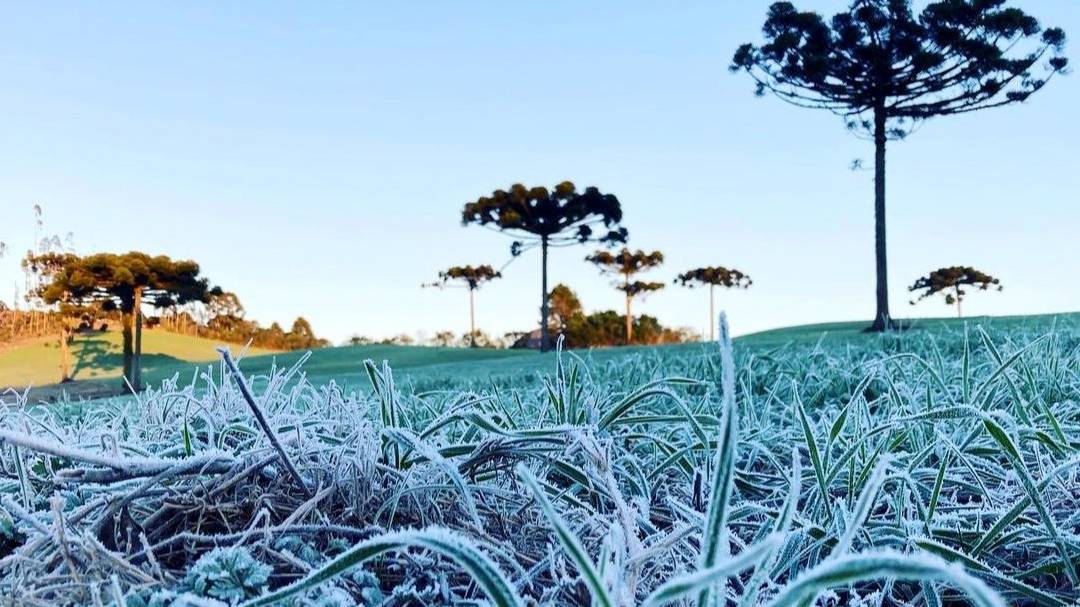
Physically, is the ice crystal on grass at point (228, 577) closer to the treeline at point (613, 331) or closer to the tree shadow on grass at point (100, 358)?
the tree shadow on grass at point (100, 358)

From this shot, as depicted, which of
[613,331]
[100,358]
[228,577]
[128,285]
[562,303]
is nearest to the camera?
[228,577]

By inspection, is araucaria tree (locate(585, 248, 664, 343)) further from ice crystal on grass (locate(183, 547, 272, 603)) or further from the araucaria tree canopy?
ice crystal on grass (locate(183, 547, 272, 603))

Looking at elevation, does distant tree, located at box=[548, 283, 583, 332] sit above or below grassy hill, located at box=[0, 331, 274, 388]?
above

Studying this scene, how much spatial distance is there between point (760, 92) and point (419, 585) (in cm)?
1962

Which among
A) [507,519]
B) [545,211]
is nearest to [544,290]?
[545,211]

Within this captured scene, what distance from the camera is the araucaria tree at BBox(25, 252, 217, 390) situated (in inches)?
811

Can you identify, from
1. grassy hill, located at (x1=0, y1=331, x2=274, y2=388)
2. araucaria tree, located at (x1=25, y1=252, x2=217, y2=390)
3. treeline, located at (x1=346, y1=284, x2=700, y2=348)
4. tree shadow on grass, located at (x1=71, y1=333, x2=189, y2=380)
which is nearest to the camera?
araucaria tree, located at (x1=25, y1=252, x2=217, y2=390)

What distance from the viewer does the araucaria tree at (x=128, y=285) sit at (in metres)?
20.6

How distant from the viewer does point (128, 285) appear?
69.9 feet

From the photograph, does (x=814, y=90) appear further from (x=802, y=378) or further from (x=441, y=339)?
(x=441, y=339)

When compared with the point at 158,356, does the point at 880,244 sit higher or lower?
higher

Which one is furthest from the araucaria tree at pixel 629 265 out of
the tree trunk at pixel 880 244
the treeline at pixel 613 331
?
the tree trunk at pixel 880 244

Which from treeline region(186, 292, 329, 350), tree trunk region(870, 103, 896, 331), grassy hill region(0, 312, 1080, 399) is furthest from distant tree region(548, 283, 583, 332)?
tree trunk region(870, 103, 896, 331)

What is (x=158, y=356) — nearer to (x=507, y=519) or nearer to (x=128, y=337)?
(x=128, y=337)
